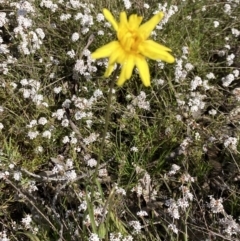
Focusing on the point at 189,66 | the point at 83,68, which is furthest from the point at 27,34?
the point at 189,66

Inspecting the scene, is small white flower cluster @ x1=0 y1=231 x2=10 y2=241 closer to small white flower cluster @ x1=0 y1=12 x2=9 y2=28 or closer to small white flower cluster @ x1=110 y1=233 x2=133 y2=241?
small white flower cluster @ x1=110 y1=233 x2=133 y2=241

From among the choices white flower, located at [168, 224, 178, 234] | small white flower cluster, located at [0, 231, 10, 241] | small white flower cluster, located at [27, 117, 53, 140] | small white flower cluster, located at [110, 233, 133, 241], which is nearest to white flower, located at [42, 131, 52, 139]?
small white flower cluster, located at [27, 117, 53, 140]

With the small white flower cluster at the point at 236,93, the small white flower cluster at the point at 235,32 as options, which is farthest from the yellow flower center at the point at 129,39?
the small white flower cluster at the point at 235,32

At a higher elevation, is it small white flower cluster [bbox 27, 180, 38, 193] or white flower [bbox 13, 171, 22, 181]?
white flower [bbox 13, 171, 22, 181]

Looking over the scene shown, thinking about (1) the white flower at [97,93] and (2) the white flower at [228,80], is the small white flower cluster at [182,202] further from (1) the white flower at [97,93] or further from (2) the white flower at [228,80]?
(2) the white flower at [228,80]

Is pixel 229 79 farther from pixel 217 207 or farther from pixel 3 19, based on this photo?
pixel 3 19

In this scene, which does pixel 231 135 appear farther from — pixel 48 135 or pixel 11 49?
pixel 11 49

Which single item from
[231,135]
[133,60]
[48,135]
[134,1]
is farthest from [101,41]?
[133,60]
